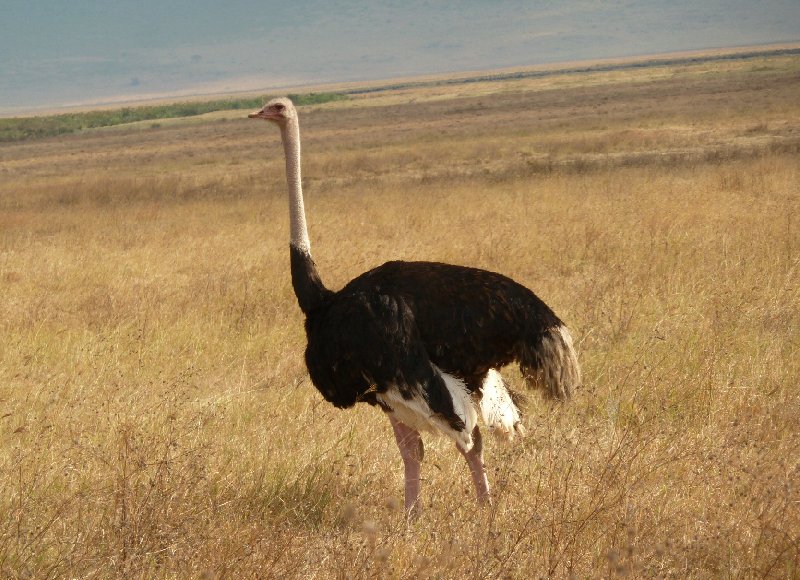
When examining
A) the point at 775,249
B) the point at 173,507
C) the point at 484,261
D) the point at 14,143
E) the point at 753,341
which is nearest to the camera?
the point at 173,507

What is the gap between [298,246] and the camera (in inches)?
178

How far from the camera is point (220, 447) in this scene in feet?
15.0

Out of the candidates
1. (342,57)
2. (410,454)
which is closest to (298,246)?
(410,454)

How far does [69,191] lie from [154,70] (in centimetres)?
17941

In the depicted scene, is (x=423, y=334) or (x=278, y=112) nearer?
(x=423, y=334)

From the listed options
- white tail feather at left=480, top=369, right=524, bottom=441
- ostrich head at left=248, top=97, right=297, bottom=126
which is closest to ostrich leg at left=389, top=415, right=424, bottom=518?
white tail feather at left=480, top=369, right=524, bottom=441

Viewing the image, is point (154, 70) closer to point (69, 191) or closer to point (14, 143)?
point (14, 143)

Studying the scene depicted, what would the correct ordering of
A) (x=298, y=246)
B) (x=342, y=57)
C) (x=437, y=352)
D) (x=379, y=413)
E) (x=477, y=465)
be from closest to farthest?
1. (x=437, y=352)
2. (x=477, y=465)
3. (x=298, y=246)
4. (x=379, y=413)
5. (x=342, y=57)

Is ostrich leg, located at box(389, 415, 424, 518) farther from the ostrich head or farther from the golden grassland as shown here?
the ostrich head

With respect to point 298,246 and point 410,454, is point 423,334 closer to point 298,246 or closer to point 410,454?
point 410,454

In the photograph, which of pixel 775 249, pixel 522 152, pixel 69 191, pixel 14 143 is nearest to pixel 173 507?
pixel 775 249

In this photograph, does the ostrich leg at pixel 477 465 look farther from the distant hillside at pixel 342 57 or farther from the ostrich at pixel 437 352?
the distant hillside at pixel 342 57

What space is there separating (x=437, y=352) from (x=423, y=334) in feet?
0.27

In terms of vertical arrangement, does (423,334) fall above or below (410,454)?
above
